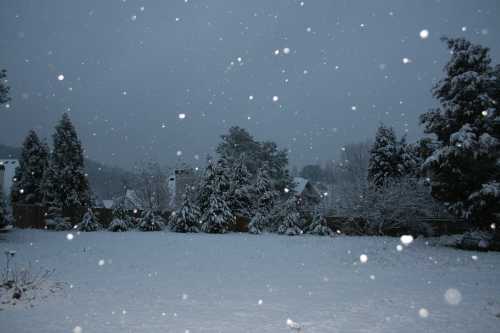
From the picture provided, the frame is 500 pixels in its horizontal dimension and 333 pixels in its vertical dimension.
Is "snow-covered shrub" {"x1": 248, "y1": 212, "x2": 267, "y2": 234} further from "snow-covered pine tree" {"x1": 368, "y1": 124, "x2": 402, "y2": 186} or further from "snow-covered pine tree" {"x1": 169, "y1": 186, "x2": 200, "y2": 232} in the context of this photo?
"snow-covered pine tree" {"x1": 368, "y1": 124, "x2": 402, "y2": 186}

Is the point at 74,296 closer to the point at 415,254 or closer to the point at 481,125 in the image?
the point at 415,254

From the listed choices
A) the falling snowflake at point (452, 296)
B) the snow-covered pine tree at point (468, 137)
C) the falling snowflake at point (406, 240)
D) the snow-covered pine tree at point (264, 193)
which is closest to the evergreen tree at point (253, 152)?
the snow-covered pine tree at point (264, 193)

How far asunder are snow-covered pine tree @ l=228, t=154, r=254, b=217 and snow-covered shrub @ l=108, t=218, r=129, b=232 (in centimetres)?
915

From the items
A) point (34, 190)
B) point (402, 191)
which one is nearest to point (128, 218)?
point (34, 190)

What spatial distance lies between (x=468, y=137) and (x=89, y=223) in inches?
1042

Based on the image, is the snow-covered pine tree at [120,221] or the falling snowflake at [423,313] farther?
the snow-covered pine tree at [120,221]

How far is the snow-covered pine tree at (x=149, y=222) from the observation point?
28578mm

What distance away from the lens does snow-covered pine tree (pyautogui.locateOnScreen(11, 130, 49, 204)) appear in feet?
109

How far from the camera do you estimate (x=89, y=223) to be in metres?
27.5

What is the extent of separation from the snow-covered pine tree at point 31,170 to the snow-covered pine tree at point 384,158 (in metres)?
32.7

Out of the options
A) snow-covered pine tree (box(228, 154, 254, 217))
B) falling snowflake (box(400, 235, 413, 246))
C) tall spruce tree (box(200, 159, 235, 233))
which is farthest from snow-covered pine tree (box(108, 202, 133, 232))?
falling snowflake (box(400, 235, 413, 246))

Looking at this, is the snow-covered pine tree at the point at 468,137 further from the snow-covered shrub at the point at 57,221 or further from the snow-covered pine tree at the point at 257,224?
the snow-covered shrub at the point at 57,221

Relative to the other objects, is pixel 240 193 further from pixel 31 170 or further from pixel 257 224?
pixel 31 170

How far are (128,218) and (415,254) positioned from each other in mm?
22152
